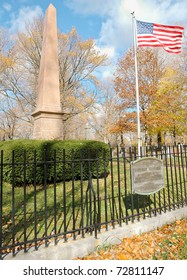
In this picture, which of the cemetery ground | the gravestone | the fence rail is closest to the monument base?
the fence rail

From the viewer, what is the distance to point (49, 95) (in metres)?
9.12

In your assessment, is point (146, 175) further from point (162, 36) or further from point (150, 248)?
point (162, 36)

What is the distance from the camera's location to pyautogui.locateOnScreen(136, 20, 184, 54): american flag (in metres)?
8.12

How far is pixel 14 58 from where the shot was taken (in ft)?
63.8

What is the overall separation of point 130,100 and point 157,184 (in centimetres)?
1472

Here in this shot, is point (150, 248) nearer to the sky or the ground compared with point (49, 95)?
nearer to the ground

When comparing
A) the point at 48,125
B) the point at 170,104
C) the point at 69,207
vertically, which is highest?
the point at 170,104

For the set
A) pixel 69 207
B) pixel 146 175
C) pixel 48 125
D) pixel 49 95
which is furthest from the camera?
pixel 49 95

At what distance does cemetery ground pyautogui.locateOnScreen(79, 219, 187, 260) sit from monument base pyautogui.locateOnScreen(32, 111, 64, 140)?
5.88 meters

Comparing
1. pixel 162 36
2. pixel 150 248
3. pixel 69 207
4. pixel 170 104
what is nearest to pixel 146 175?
pixel 150 248

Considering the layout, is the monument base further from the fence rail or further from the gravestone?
the gravestone

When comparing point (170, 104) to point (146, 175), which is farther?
point (170, 104)

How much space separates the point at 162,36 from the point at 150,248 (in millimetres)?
7854

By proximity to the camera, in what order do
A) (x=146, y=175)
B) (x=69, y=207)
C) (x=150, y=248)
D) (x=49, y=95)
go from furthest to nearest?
1. (x=49, y=95)
2. (x=69, y=207)
3. (x=146, y=175)
4. (x=150, y=248)
